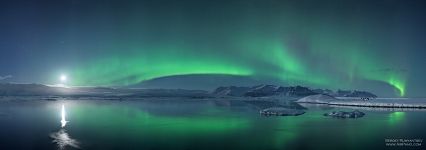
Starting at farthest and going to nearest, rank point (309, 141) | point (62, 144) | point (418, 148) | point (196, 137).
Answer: point (196, 137), point (309, 141), point (62, 144), point (418, 148)

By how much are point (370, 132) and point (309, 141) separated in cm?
783

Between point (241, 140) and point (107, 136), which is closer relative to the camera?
point (241, 140)

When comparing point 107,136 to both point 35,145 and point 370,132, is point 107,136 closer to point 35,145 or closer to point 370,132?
point 35,145

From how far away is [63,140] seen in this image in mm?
25438


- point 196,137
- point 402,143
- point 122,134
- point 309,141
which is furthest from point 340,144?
point 122,134

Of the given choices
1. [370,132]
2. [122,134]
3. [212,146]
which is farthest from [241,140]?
[370,132]

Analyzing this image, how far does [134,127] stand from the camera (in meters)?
34.7

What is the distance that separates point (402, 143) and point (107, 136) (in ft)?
64.5

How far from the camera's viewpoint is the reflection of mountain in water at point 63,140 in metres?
23.2

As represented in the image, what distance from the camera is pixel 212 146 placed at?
23391mm

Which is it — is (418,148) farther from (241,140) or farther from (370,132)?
(241,140)

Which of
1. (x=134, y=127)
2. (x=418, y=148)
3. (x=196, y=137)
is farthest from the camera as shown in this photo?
(x=134, y=127)

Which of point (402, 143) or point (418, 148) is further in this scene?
point (402, 143)

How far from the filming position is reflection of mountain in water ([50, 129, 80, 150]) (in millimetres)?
23173
